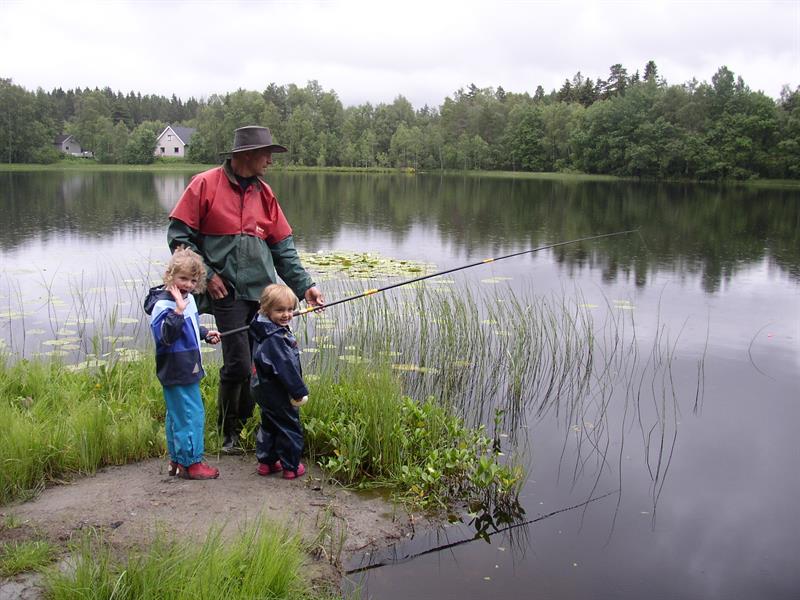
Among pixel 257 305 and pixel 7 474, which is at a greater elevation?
pixel 257 305

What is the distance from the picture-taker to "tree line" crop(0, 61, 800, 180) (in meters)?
52.2

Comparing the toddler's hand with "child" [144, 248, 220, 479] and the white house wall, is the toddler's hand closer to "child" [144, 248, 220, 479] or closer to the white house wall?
"child" [144, 248, 220, 479]

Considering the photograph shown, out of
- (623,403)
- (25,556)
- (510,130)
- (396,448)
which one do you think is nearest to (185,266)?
(25,556)

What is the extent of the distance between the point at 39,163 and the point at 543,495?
233ft

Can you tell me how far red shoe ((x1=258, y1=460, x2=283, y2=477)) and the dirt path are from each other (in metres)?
0.04

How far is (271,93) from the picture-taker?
8731cm

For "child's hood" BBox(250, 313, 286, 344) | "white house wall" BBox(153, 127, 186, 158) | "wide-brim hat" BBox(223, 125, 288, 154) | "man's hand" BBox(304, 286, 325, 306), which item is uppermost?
"white house wall" BBox(153, 127, 186, 158)

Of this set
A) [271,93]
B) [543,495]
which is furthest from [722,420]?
[271,93]

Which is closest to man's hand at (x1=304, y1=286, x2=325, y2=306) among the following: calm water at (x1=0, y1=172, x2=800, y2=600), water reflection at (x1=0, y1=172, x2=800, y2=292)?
calm water at (x1=0, y1=172, x2=800, y2=600)

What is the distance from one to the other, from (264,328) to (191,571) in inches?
54.3

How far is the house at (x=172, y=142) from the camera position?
280 ft

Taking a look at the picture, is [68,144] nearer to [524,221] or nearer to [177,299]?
[524,221]

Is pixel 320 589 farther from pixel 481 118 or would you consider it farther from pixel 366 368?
pixel 481 118

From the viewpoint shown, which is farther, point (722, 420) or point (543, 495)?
point (722, 420)
